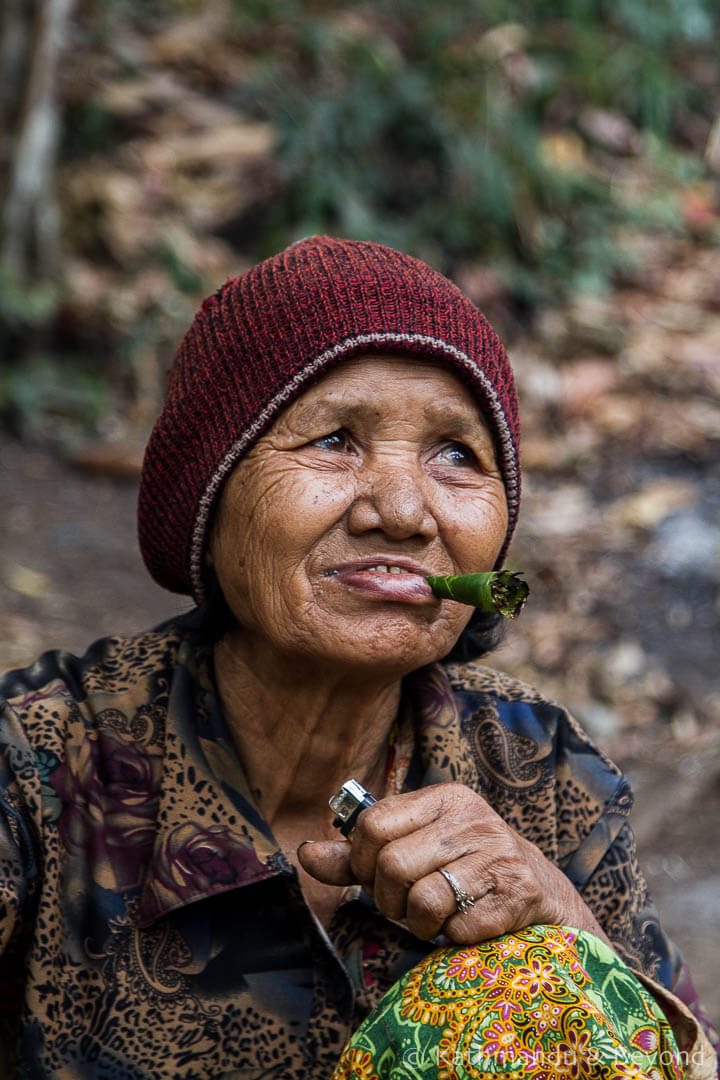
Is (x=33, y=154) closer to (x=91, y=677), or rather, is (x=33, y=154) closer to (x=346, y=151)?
(x=346, y=151)

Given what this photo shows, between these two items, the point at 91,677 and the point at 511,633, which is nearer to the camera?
the point at 91,677

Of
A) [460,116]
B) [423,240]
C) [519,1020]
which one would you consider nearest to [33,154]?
[423,240]

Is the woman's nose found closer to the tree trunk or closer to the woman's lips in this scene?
the woman's lips

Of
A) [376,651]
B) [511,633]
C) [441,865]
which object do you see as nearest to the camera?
[441,865]

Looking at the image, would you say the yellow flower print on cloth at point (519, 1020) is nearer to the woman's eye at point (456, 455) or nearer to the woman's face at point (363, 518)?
the woman's face at point (363, 518)

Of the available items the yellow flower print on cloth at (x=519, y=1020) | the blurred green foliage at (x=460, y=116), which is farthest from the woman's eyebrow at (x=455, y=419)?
the blurred green foliage at (x=460, y=116)

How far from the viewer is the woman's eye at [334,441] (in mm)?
1989

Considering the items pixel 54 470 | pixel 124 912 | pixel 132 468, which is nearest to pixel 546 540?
pixel 132 468

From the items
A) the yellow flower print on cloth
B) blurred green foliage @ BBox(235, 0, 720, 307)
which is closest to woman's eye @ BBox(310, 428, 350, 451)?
the yellow flower print on cloth

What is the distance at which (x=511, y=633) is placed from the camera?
12.0 ft

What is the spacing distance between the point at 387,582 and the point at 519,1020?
67cm

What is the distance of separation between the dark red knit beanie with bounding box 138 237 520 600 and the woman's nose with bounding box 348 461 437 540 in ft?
0.68

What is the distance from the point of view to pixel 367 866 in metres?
1.74

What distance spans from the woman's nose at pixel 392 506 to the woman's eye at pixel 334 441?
0.08 m
